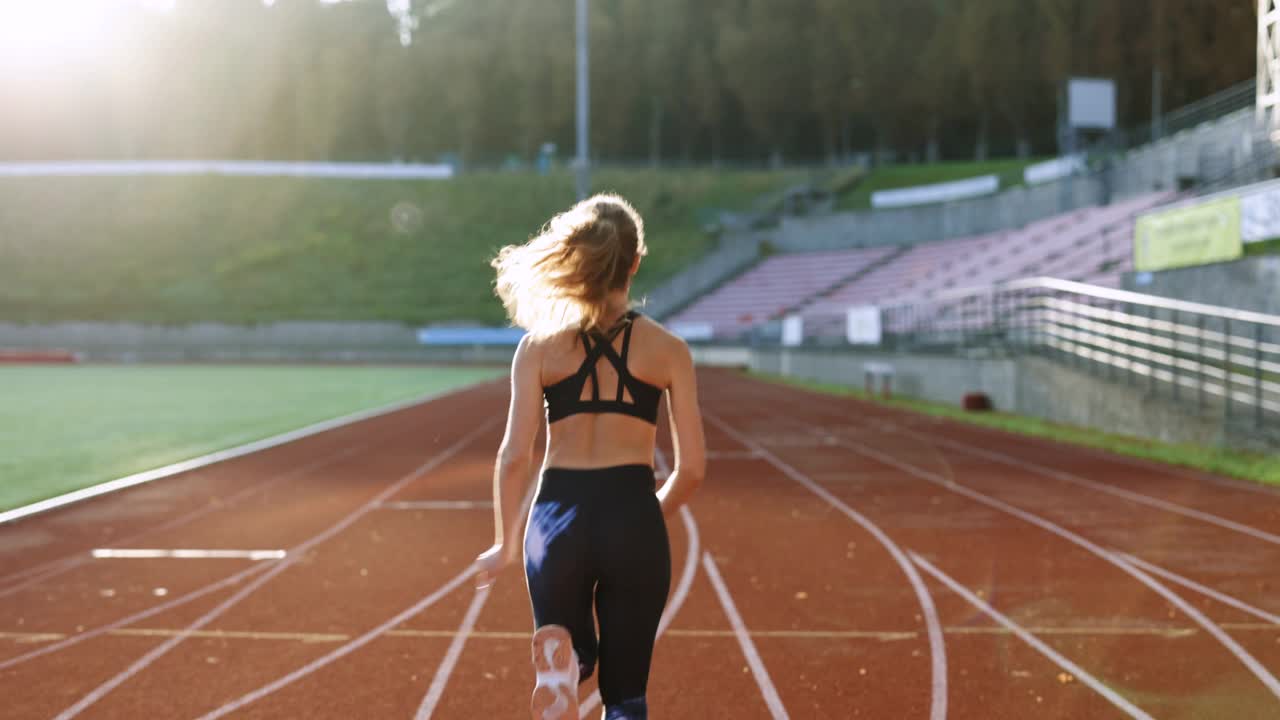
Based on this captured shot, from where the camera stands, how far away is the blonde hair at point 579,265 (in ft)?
8.87

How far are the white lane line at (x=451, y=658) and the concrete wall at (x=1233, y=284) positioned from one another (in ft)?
40.6

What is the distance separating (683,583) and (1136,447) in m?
8.45

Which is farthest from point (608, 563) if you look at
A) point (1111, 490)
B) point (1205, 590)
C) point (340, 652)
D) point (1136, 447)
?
point (1136, 447)

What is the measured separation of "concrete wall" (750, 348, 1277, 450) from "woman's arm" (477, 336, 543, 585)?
36.9 ft

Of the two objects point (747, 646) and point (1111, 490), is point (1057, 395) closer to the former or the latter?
point (1111, 490)

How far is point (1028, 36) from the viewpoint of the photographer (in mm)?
59875

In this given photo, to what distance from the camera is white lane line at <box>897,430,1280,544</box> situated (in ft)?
26.4

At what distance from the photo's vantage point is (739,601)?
6.24m

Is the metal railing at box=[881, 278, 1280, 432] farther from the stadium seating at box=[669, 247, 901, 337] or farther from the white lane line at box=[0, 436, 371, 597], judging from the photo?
the stadium seating at box=[669, 247, 901, 337]

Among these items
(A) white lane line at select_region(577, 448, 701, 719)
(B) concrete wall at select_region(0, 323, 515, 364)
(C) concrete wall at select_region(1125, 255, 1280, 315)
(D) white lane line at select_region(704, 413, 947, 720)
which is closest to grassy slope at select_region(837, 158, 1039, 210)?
(B) concrete wall at select_region(0, 323, 515, 364)

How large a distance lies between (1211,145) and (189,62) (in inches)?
2831

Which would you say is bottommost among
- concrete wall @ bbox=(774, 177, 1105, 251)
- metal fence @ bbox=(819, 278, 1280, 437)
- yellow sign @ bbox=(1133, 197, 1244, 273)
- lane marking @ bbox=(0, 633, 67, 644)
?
lane marking @ bbox=(0, 633, 67, 644)

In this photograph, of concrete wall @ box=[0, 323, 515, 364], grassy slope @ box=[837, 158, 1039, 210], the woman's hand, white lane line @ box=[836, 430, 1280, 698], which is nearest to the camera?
the woman's hand

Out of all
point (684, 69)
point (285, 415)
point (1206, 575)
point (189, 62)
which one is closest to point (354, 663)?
point (1206, 575)
